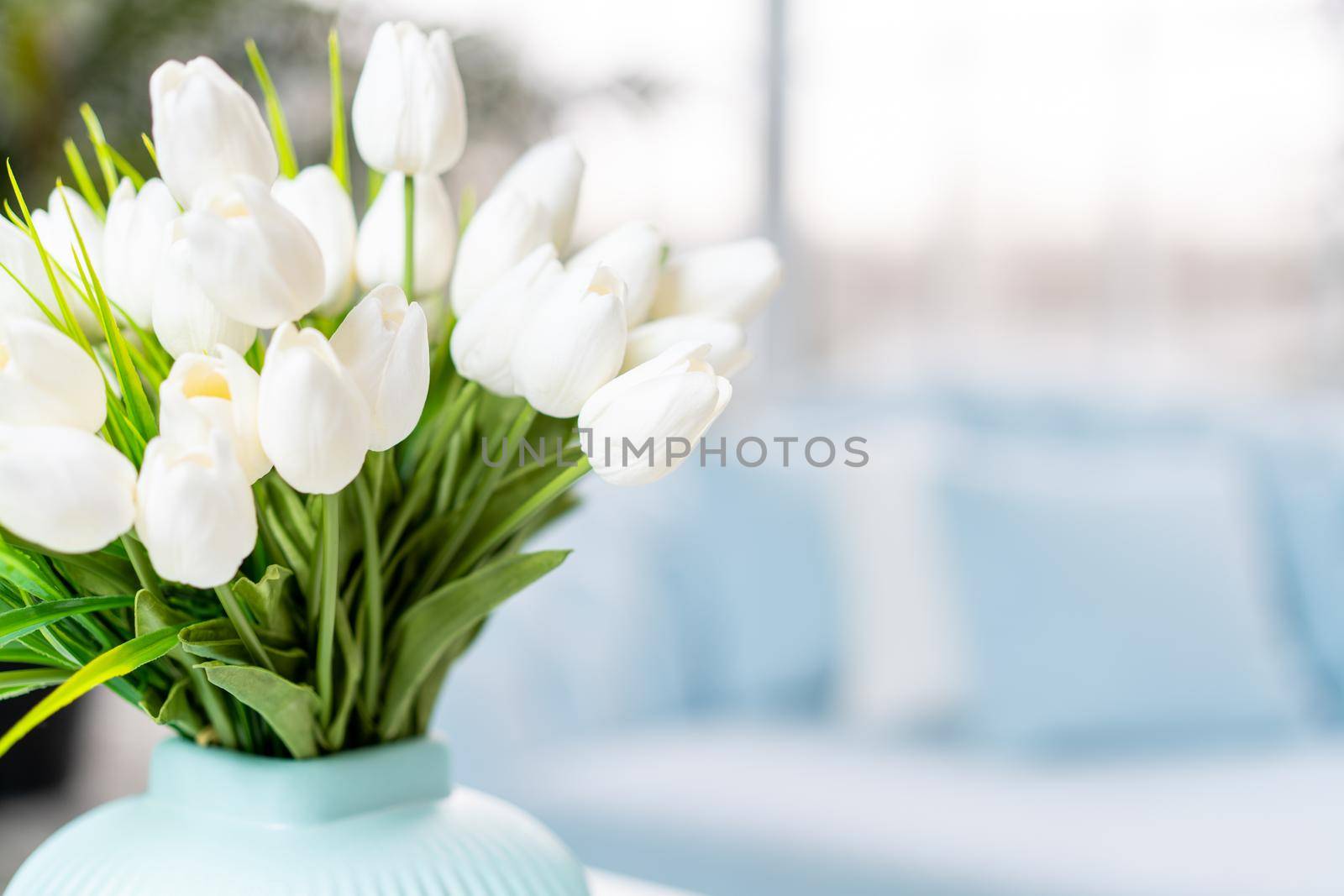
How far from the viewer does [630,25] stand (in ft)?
9.34

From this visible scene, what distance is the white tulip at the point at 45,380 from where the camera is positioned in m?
0.39

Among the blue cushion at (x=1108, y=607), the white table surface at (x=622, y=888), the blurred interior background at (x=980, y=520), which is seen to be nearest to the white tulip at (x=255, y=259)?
the white table surface at (x=622, y=888)

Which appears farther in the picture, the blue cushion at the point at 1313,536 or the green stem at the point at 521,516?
the blue cushion at the point at 1313,536

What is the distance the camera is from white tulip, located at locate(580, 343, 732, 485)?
417mm

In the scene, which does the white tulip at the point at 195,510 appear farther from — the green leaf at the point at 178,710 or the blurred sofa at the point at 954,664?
the blurred sofa at the point at 954,664

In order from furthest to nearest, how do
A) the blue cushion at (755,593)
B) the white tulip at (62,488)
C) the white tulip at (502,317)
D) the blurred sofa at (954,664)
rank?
the blue cushion at (755,593)
the blurred sofa at (954,664)
the white tulip at (502,317)
the white tulip at (62,488)

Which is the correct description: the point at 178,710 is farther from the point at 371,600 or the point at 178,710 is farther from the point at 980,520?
the point at 980,520

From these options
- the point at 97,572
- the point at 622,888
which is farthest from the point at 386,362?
the point at 622,888

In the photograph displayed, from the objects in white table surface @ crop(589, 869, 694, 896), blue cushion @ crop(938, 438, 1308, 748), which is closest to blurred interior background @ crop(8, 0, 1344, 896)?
blue cushion @ crop(938, 438, 1308, 748)

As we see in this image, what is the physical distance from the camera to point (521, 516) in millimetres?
509

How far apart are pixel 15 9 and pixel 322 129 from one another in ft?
1.66

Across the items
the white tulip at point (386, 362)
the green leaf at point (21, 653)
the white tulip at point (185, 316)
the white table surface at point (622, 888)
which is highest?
the white tulip at point (185, 316)

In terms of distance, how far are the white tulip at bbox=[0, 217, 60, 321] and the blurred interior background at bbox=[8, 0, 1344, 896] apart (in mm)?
594

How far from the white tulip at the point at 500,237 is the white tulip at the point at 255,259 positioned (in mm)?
104
